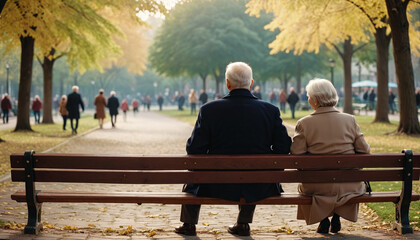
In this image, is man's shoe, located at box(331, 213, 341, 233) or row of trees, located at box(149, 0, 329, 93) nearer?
man's shoe, located at box(331, 213, 341, 233)

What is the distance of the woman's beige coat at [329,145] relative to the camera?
564cm

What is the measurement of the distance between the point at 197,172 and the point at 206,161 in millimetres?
133

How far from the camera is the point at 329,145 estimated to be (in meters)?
5.70

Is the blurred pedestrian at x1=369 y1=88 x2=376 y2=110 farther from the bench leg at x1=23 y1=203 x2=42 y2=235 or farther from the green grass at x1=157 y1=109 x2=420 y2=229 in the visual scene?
the bench leg at x1=23 y1=203 x2=42 y2=235

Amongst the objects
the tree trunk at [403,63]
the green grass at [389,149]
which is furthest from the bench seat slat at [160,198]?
the tree trunk at [403,63]

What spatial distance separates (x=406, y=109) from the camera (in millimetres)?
19031

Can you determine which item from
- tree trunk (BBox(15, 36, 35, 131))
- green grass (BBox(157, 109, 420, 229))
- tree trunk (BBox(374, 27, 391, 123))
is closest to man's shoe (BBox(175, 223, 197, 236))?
green grass (BBox(157, 109, 420, 229))

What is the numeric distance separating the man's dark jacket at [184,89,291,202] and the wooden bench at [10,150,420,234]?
0.10m

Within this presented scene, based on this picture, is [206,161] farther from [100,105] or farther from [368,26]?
[100,105]

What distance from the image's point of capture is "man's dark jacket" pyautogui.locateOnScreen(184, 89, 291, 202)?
18.3 feet

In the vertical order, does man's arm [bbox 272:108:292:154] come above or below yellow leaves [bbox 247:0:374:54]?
below

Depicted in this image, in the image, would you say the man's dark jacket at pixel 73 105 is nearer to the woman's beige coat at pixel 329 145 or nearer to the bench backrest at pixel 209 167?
the bench backrest at pixel 209 167

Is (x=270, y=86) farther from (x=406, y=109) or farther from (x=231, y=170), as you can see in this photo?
(x=231, y=170)

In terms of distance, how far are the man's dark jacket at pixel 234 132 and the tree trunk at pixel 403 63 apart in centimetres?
1359
